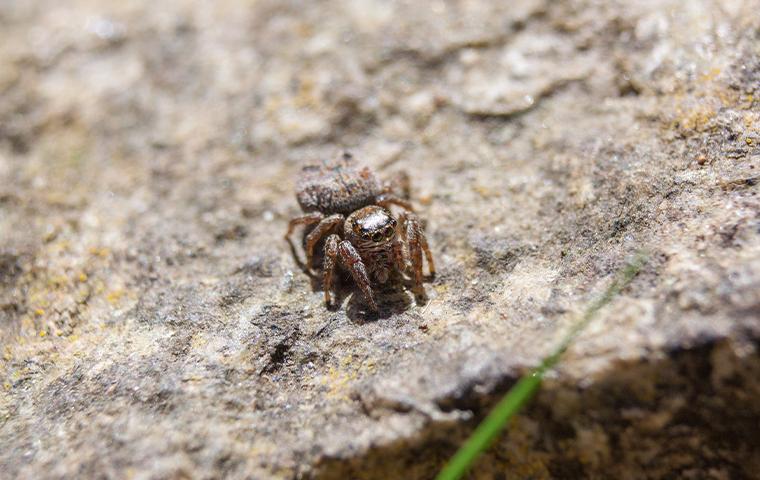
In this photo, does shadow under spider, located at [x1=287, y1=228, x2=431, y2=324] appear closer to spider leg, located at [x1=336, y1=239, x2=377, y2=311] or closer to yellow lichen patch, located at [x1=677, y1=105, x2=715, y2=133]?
spider leg, located at [x1=336, y1=239, x2=377, y2=311]

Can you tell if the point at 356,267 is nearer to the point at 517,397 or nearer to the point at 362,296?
the point at 362,296

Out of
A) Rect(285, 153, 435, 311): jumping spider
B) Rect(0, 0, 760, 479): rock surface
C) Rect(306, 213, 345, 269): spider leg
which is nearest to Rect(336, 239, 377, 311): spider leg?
Rect(285, 153, 435, 311): jumping spider

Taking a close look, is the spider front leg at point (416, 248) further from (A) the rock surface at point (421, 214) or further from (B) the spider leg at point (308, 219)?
(B) the spider leg at point (308, 219)

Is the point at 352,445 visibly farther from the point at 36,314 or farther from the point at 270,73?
the point at 270,73

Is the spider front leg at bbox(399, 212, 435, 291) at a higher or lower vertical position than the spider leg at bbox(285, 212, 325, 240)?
lower

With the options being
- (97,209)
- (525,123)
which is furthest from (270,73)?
(525,123)

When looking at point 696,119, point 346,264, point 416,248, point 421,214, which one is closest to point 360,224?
point 346,264

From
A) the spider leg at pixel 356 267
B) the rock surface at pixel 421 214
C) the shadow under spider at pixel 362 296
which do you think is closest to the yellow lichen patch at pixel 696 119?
the rock surface at pixel 421 214
